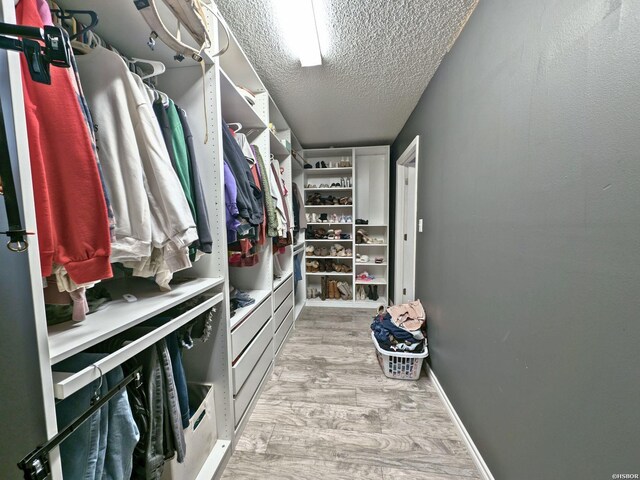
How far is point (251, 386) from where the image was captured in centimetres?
150

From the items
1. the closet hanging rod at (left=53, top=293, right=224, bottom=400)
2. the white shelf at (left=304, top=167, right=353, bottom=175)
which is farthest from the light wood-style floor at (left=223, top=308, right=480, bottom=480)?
the white shelf at (left=304, top=167, right=353, bottom=175)

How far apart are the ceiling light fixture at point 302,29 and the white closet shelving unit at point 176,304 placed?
0.32 m

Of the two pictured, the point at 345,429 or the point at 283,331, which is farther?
the point at 283,331

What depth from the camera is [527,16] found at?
875mm

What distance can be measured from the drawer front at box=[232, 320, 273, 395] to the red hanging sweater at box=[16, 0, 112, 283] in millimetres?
983

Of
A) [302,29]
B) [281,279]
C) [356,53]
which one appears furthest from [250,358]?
[356,53]

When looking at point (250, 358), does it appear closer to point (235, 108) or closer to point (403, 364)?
point (403, 364)

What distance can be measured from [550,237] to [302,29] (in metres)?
1.65

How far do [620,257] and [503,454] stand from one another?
0.97 meters

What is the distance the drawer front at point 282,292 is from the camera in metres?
2.02

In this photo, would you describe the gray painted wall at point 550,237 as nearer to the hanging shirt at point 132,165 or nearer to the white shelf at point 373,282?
the hanging shirt at point 132,165

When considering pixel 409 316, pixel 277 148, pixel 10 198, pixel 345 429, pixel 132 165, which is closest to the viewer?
pixel 10 198

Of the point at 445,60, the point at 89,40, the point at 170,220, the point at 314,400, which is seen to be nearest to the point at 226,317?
the point at 170,220

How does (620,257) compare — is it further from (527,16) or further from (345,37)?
(345,37)
